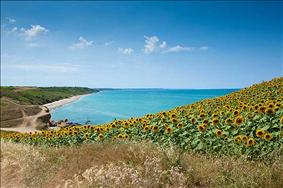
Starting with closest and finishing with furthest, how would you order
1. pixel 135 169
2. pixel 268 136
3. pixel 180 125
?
pixel 268 136, pixel 135 169, pixel 180 125

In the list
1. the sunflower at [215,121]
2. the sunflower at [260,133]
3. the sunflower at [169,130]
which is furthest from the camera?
the sunflower at [169,130]

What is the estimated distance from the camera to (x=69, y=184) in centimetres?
813

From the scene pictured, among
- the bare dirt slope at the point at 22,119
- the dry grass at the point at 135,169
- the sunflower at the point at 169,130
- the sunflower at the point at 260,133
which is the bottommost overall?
the bare dirt slope at the point at 22,119

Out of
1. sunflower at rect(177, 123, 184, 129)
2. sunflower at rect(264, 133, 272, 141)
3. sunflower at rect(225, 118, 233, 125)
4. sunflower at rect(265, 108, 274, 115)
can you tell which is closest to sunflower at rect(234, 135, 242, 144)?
sunflower at rect(264, 133, 272, 141)

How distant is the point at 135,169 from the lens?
7496mm

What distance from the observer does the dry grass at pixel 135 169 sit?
6262 mm

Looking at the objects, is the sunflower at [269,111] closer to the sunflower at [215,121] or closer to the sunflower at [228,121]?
the sunflower at [228,121]

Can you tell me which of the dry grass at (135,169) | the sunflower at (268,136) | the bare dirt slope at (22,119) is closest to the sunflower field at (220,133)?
the sunflower at (268,136)

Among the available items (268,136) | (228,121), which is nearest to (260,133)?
(268,136)

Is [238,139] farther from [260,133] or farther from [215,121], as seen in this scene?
[215,121]

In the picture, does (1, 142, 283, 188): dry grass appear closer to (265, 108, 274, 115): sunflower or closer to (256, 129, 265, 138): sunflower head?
(256, 129, 265, 138): sunflower head

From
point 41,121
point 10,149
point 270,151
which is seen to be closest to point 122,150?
point 270,151

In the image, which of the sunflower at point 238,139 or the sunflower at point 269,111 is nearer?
the sunflower at point 238,139

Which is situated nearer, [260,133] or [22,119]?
[260,133]
